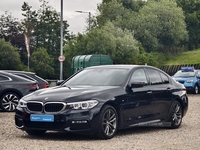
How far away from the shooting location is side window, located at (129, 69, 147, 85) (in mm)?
12462

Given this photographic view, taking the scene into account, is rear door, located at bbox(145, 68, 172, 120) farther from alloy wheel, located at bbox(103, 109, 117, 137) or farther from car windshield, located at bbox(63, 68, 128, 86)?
alloy wheel, located at bbox(103, 109, 117, 137)

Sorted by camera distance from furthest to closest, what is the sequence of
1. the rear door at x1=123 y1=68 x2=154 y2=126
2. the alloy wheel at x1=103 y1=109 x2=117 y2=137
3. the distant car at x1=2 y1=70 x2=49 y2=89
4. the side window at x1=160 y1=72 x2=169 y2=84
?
the distant car at x1=2 y1=70 x2=49 y2=89
the side window at x1=160 y1=72 x2=169 y2=84
the rear door at x1=123 y1=68 x2=154 y2=126
the alloy wheel at x1=103 y1=109 x2=117 y2=137

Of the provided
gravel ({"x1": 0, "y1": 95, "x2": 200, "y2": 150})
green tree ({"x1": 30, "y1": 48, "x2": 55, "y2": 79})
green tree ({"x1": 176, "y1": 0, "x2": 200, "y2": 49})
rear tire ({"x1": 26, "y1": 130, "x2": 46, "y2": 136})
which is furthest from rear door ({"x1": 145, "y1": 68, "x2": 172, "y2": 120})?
green tree ({"x1": 176, "y1": 0, "x2": 200, "y2": 49})

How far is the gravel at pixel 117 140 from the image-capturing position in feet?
33.0

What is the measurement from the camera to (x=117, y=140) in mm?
11102

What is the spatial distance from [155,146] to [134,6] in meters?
97.6

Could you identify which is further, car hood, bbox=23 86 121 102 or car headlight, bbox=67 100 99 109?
car hood, bbox=23 86 121 102

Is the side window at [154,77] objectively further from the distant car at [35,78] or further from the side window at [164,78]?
the distant car at [35,78]

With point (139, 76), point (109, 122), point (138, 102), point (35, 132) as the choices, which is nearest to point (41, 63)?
point (139, 76)

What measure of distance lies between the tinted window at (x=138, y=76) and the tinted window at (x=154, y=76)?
0.72 feet

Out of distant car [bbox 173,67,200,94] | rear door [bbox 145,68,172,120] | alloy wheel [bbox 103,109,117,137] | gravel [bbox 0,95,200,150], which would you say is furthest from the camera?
distant car [bbox 173,67,200,94]

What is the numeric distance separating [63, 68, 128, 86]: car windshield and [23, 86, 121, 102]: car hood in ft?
1.30

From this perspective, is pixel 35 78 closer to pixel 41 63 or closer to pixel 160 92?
pixel 160 92

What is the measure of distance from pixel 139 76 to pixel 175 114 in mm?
1487
